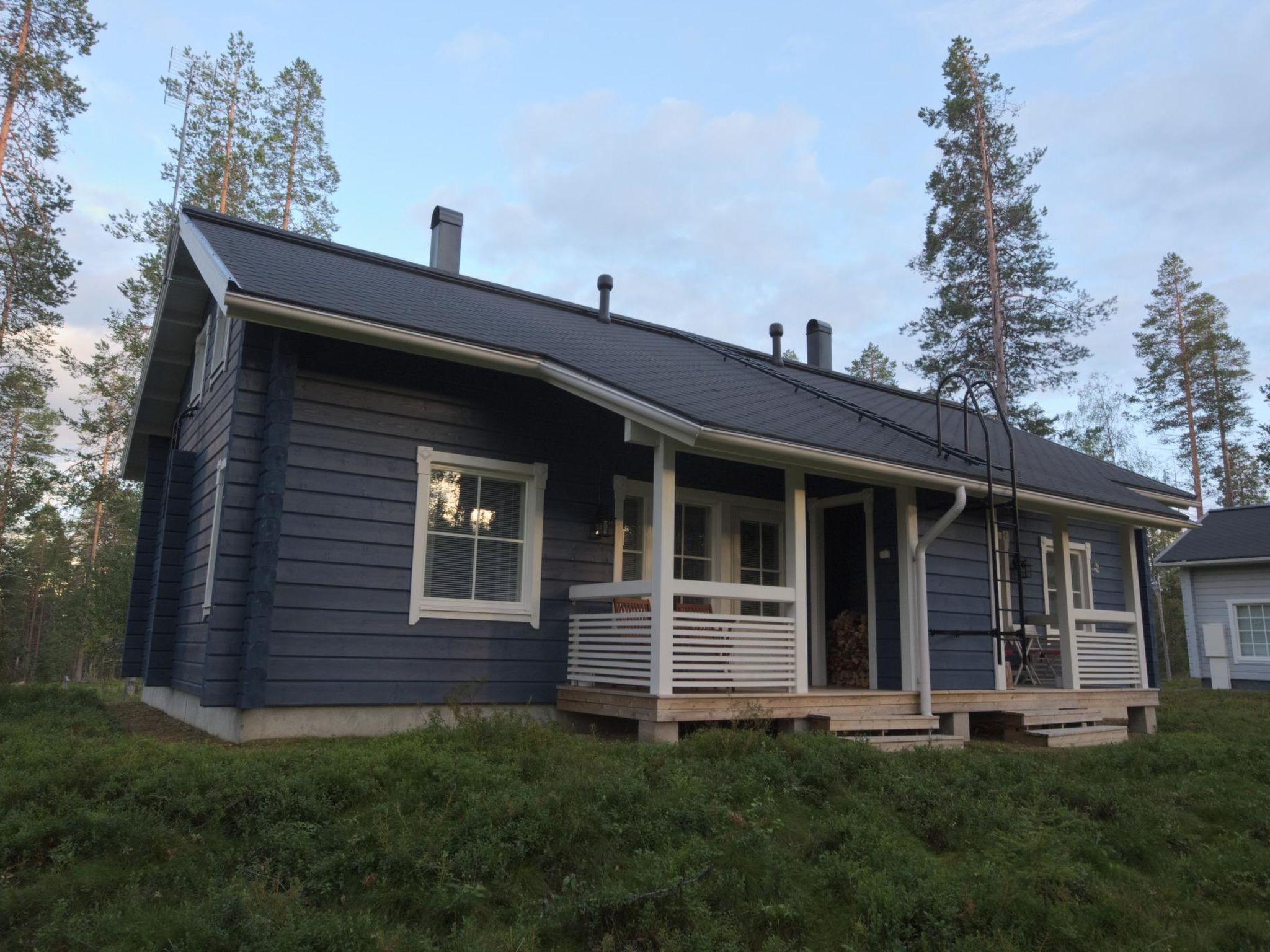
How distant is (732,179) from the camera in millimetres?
26734

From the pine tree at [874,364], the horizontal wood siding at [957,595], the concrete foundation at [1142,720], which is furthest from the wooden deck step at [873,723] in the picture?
the pine tree at [874,364]

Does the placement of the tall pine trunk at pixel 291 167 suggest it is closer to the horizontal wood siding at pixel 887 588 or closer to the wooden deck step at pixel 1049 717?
the horizontal wood siding at pixel 887 588

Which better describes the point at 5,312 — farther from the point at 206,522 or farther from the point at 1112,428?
the point at 1112,428

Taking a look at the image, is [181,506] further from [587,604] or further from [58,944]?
[58,944]

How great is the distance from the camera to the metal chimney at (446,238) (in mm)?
11109

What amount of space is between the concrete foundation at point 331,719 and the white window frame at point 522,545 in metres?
0.72

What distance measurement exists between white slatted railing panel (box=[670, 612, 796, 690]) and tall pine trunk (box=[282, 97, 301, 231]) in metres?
20.1

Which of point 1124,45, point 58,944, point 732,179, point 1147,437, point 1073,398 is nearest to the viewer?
point 58,944

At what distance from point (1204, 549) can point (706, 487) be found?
15916 mm

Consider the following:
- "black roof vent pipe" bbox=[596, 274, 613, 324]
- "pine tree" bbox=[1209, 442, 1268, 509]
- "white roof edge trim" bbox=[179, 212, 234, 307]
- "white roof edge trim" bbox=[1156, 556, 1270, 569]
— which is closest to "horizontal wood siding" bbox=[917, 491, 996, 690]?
"black roof vent pipe" bbox=[596, 274, 613, 324]

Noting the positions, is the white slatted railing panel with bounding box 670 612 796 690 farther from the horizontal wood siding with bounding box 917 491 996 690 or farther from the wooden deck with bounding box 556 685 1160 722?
the horizontal wood siding with bounding box 917 491 996 690

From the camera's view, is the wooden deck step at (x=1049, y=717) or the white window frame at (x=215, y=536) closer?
the white window frame at (x=215, y=536)

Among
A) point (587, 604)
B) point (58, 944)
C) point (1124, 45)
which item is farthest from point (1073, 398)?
point (58, 944)

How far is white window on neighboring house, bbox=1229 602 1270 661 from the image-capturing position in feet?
61.4
